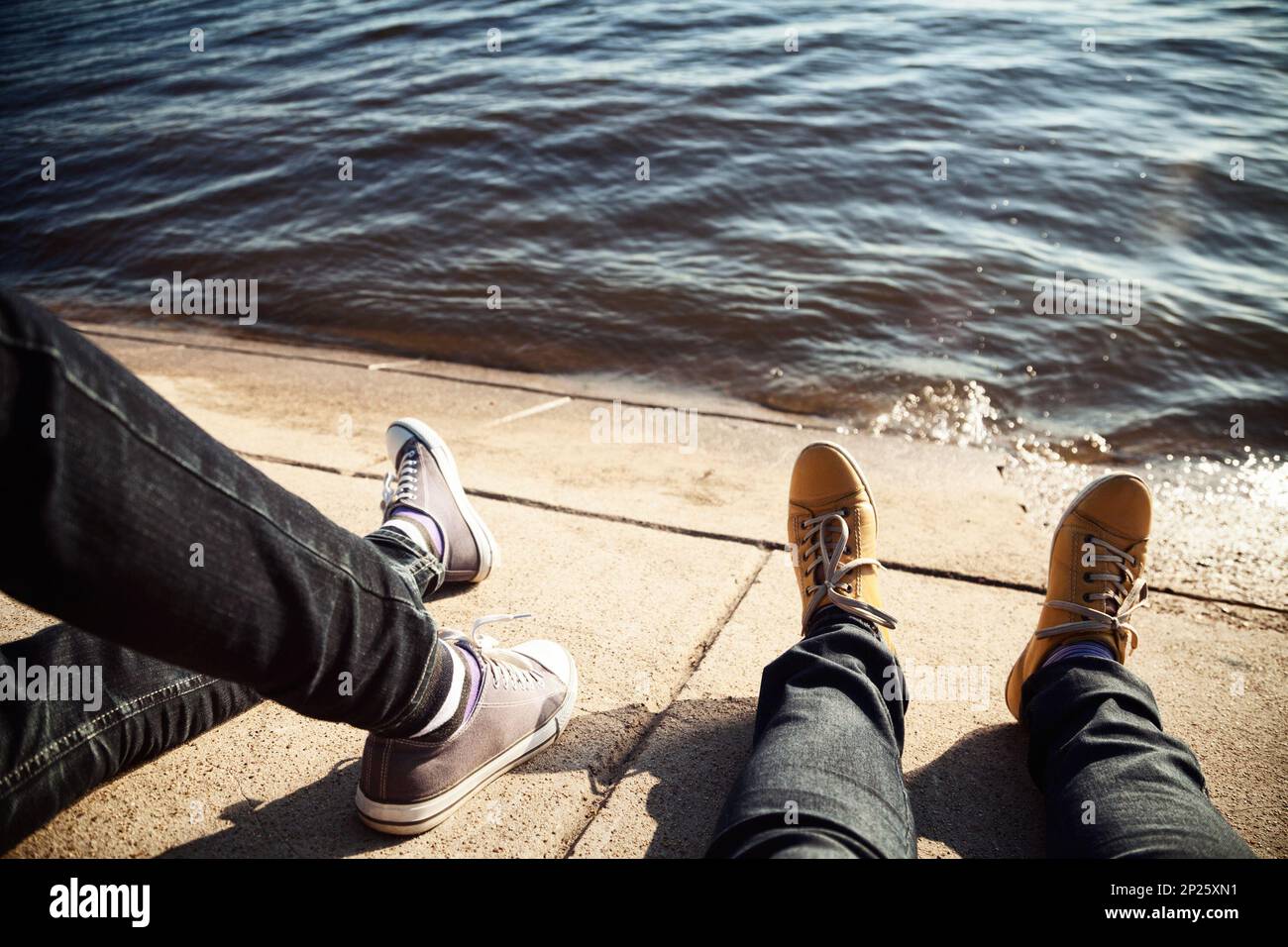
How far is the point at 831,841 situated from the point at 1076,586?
3.86 ft

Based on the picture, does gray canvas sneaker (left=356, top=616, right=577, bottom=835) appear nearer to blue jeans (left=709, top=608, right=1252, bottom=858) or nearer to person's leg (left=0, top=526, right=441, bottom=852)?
person's leg (left=0, top=526, right=441, bottom=852)

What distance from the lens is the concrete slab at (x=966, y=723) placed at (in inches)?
63.6

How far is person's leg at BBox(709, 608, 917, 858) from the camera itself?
4.15 feet

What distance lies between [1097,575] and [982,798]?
2.37 ft

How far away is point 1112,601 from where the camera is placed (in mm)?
2062

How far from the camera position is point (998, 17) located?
10.7 m

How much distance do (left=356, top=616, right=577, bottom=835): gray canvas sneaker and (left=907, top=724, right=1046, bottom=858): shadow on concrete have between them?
0.77 metres

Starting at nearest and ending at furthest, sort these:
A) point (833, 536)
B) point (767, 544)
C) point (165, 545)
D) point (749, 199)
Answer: point (165, 545) < point (833, 536) < point (767, 544) < point (749, 199)

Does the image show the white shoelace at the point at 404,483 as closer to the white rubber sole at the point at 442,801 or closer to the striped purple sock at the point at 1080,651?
the white rubber sole at the point at 442,801

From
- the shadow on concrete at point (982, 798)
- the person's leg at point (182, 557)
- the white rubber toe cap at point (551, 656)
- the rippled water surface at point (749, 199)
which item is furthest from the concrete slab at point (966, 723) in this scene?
the rippled water surface at point (749, 199)

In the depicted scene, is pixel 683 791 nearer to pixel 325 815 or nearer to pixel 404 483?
pixel 325 815

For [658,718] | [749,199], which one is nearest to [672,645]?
[658,718]

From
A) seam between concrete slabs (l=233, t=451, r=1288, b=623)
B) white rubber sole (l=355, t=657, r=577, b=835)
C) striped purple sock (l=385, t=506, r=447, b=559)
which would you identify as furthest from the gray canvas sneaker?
seam between concrete slabs (l=233, t=451, r=1288, b=623)
